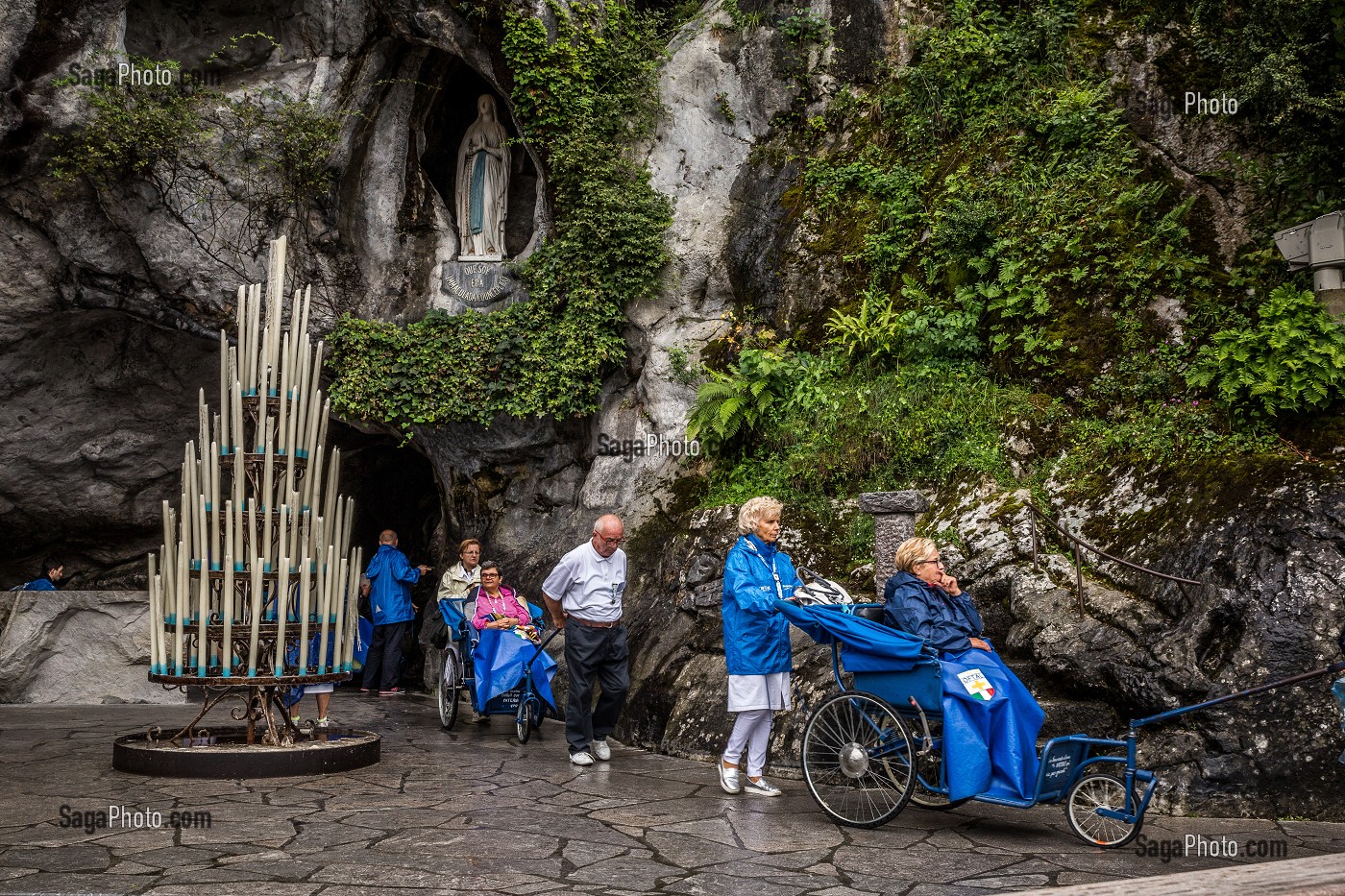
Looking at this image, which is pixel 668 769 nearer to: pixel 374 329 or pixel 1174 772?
pixel 1174 772

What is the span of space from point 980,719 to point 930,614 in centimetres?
66

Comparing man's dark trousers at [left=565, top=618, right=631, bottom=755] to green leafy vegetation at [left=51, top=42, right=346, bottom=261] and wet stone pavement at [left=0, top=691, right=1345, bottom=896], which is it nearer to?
wet stone pavement at [left=0, top=691, right=1345, bottom=896]

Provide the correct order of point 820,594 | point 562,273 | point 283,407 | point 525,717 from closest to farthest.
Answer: point 820,594 → point 283,407 → point 525,717 → point 562,273

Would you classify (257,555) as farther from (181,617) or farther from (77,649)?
(77,649)

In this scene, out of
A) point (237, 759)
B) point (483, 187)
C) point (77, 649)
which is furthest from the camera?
point (483, 187)

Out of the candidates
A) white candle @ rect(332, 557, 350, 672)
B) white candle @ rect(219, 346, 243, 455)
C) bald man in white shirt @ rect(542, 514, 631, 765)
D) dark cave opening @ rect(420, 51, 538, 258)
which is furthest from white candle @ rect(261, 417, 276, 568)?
dark cave opening @ rect(420, 51, 538, 258)

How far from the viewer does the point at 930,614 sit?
6043mm

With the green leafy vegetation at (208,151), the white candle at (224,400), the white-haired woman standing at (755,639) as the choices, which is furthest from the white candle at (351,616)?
the green leafy vegetation at (208,151)

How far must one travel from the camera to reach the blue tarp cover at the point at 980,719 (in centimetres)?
550

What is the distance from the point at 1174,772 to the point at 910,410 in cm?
429

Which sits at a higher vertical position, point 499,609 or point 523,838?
point 499,609

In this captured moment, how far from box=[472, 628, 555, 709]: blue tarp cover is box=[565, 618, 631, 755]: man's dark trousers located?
133 centimetres

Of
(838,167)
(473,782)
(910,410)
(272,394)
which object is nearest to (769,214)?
(838,167)

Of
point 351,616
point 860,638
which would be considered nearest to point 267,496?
point 351,616
